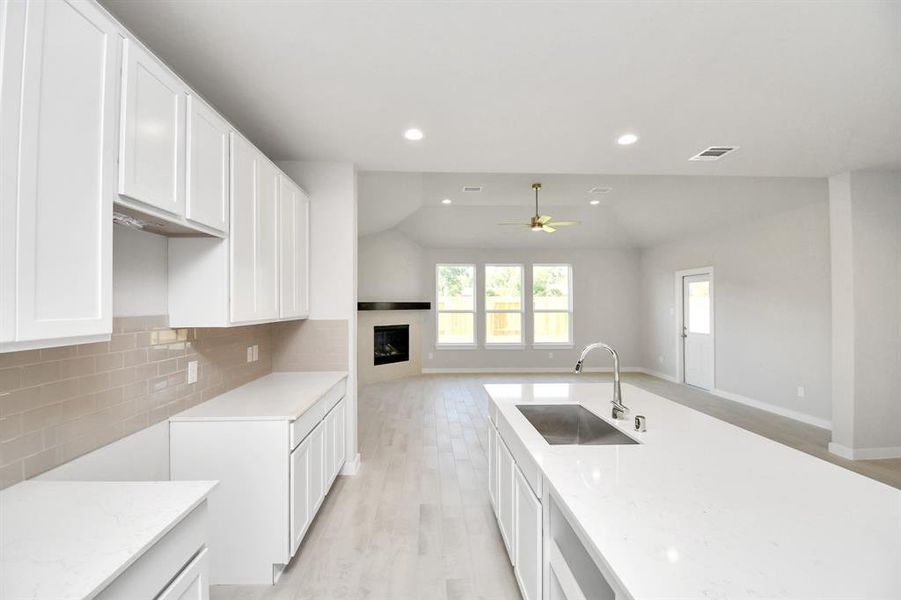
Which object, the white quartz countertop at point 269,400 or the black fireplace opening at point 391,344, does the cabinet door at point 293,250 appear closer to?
the white quartz countertop at point 269,400

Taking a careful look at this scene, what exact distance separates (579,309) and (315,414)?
6.76 metres

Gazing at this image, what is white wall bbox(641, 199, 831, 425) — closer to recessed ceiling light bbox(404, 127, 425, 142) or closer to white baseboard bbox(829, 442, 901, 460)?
white baseboard bbox(829, 442, 901, 460)

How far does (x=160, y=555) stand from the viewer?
1.10 m

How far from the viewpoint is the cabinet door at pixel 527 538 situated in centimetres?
156

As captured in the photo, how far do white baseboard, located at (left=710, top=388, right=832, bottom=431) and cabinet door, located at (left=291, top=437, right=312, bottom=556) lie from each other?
563 cm

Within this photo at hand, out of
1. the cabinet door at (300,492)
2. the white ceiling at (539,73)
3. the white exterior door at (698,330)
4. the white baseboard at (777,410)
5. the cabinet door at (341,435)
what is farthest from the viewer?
the white exterior door at (698,330)

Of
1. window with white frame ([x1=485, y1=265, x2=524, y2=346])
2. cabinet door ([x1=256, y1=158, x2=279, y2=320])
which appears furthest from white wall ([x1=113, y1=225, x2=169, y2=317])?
window with white frame ([x1=485, y1=265, x2=524, y2=346])

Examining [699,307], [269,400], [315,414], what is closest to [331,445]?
[315,414]

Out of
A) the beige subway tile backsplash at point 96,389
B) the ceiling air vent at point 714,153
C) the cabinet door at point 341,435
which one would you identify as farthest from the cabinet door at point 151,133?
the ceiling air vent at point 714,153

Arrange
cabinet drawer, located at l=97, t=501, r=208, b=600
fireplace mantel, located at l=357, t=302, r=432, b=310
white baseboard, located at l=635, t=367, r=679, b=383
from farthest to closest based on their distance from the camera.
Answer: white baseboard, located at l=635, t=367, r=679, b=383 < fireplace mantel, located at l=357, t=302, r=432, b=310 < cabinet drawer, located at l=97, t=501, r=208, b=600

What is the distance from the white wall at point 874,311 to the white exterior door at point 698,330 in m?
2.46

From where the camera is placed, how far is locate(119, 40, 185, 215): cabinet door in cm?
135

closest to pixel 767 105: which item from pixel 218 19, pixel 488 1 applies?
pixel 488 1

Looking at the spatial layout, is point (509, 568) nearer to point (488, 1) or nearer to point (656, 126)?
point (488, 1)
